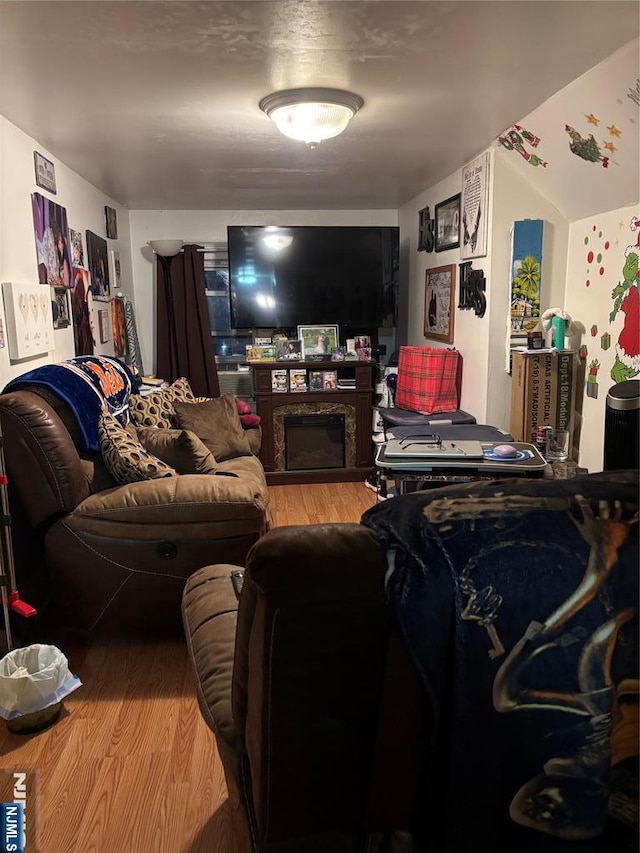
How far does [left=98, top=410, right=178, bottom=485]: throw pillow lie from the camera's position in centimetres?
265

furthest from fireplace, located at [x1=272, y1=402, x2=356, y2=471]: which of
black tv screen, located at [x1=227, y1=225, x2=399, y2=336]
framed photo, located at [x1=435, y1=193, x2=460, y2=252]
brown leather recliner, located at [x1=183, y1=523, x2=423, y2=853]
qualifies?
brown leather recliner, located at [x1=183, y1=523, x2=423, y2=853]

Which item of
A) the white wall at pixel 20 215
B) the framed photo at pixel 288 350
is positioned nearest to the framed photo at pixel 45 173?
the white wall at pixel 20 215

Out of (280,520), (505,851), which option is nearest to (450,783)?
(505,851)

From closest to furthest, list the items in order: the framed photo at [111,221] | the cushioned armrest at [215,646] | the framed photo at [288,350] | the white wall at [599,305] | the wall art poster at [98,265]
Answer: the cushioned armrest at [215,646] < the white wall at [599,305] < the wall art poster at [98,265] < the framed photo at [111,221] < the framed photo at [288,350]

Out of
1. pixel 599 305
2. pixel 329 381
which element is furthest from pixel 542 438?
pixel 329 381

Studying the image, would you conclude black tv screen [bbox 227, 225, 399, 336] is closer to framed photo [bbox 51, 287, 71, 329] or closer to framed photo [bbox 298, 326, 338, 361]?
framed photo [bbox 298, 326, 338, 361]

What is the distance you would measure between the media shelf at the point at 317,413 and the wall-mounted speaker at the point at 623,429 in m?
2.90

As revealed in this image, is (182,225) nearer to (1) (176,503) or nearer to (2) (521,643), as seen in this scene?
(1) (176,503)

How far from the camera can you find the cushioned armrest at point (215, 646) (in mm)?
1354

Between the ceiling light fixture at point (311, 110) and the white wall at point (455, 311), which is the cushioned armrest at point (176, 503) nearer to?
the ceiling light fixture at point (311, 110)

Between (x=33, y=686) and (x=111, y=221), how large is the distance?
3.57 meters

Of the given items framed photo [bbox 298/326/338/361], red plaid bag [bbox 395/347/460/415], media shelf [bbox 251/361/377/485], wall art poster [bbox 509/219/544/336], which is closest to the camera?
wall art poster [bbox 509/219/544/336]

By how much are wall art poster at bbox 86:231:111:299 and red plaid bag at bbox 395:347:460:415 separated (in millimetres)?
2137

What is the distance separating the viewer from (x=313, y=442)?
196 inches
